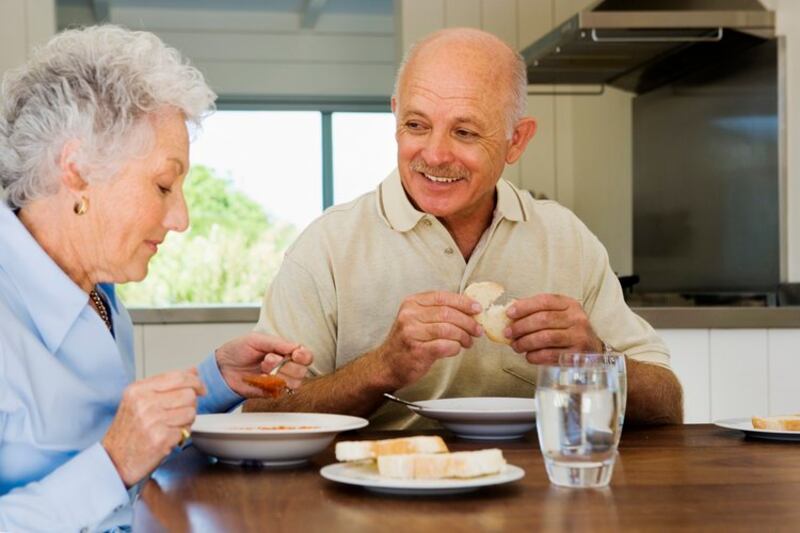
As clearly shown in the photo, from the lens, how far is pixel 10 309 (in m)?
1.44

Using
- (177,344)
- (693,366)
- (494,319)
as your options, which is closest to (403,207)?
(494,319)

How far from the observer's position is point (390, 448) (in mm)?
1321

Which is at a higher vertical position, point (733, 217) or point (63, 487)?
point (733, 217)

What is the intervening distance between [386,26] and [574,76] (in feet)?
12.5

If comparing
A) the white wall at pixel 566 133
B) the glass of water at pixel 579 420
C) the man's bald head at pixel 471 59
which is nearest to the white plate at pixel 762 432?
the glass of water at pixel 579 420

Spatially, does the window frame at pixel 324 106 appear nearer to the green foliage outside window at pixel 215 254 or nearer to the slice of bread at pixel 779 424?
the green foliage outside window at pixel 215 254

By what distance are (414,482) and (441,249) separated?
1030 mm

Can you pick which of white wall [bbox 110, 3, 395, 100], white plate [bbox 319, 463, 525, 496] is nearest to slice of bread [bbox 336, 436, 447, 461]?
white plate [bbox 319, 463, 525, 496]

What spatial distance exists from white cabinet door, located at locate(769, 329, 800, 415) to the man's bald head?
1.25 m

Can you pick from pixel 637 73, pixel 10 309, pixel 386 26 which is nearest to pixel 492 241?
pixel 10 309

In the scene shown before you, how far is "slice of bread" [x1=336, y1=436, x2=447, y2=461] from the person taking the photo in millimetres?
1322

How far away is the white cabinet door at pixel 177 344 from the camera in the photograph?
338cm

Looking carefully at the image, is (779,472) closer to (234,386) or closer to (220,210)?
(234,386)

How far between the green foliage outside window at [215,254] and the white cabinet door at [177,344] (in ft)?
8.04
